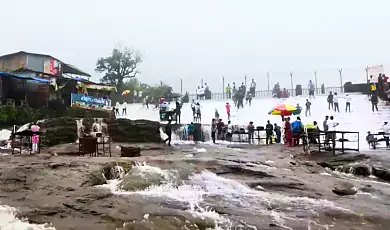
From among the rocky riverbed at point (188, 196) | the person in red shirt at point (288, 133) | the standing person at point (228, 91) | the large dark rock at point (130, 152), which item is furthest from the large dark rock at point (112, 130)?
the standing person at point (228, 91)

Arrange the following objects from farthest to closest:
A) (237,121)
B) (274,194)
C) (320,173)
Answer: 1. (237,121)
2. (320,173)
3. (274,194)

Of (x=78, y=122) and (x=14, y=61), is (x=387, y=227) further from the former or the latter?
(x=14, y=61)

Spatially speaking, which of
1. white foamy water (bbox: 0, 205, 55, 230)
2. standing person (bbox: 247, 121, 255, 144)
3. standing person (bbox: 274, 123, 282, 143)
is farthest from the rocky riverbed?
standing person (bbox: 247, 121, 255, 144)

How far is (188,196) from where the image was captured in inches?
322

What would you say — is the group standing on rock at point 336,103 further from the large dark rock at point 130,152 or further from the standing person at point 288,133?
the large dark rock at point 130,152

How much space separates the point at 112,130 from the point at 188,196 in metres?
17.7

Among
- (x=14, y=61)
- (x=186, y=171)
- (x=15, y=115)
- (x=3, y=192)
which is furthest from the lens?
(x=14, y=61)

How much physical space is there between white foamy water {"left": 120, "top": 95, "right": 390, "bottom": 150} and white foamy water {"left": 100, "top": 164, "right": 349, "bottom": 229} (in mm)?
13807

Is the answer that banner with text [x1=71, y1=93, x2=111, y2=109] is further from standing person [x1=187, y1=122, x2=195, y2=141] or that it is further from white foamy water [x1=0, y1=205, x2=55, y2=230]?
white foamy water [x1=0, y1=205, x2=55, y2=230]

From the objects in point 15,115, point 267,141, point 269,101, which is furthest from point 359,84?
point 15,115

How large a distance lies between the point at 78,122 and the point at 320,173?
16000mm

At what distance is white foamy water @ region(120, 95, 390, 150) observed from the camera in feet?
82.8

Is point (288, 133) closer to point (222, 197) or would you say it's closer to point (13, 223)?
point (222, 197)

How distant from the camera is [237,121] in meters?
30.3
